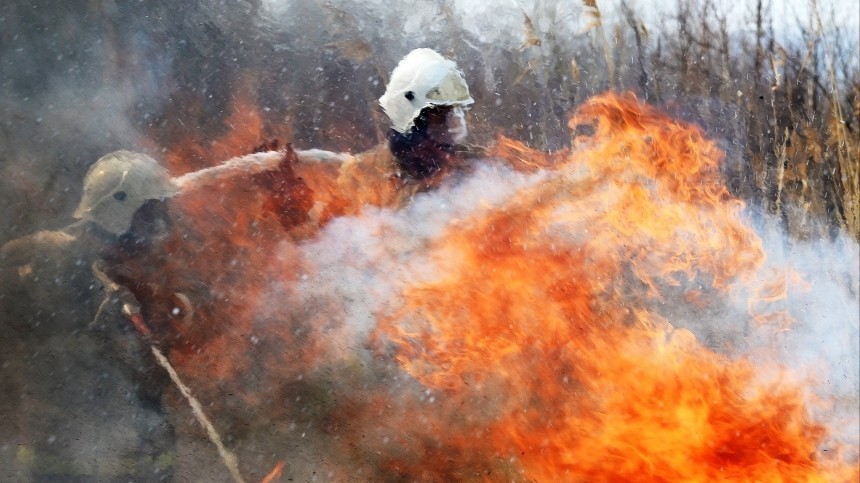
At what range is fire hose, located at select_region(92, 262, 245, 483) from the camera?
5320 mm

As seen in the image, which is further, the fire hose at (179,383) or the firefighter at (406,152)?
the firefighter at (406,152)

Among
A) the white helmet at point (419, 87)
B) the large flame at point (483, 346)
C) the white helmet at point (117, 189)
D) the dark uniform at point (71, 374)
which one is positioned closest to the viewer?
the dark uniform at point (71, 374)

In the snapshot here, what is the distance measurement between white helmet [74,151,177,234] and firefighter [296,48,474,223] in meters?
1.24

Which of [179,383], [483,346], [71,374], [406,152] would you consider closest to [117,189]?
[71,374]

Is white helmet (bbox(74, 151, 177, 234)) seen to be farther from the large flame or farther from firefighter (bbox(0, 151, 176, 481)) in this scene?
the large flame

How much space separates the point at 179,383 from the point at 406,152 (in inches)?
108

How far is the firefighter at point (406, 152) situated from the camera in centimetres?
566

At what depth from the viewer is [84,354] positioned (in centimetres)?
525

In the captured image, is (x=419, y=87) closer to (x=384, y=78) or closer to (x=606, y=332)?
(x=384, y=78)

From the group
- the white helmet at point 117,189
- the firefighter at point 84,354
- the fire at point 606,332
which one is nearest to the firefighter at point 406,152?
the fire at point 606,332

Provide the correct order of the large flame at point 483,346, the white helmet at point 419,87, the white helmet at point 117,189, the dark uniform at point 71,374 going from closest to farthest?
1. the dark uniform at point 71,374
2. the white helmet at point 117,189
3. the large flame at point 483,346
4. the white helmet at point 419,87

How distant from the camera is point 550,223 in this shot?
5852mm

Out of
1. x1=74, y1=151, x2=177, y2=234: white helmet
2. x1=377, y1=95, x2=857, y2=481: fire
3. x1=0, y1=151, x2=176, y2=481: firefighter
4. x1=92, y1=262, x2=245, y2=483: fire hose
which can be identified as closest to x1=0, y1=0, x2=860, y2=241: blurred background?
x1=74, y1=151, x2=177, y2=234: white helmet

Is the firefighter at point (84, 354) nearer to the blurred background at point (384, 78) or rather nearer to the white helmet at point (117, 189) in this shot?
the white helmet at point (117, 189)
